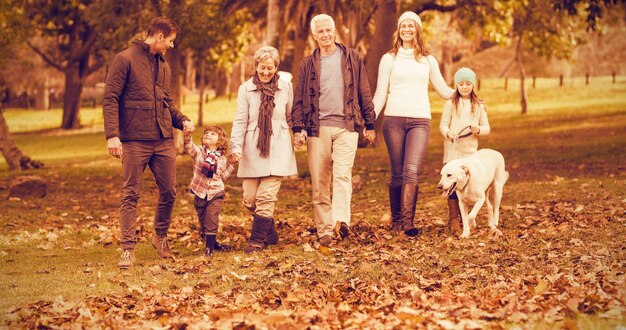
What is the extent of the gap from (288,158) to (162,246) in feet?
5.63

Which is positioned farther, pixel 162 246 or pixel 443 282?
pixel 162 246

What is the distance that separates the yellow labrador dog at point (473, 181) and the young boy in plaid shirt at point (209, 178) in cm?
248

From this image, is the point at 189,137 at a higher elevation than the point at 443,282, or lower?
higher

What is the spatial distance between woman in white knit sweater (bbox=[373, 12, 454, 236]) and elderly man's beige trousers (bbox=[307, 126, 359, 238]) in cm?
64

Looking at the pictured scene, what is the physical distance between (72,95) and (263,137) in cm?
3761

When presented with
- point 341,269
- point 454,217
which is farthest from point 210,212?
point 454,217

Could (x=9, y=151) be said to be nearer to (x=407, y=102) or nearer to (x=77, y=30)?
(x=407, y=102)

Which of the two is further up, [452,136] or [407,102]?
[407,102]

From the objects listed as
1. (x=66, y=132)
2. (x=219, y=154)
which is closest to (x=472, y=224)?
→ (x=219, y=154)

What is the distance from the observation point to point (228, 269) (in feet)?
32.2

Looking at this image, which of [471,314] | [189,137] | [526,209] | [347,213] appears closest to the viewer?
[471,314]

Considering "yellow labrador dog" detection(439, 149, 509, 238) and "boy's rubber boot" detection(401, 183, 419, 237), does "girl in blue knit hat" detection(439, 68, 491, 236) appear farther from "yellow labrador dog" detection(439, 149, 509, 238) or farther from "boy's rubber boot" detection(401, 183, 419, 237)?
"boy's rubber boot" detection(401, 183, 419, 237)

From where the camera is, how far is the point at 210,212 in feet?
35.5

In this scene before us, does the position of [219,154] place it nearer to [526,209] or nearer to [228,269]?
[228,269]
